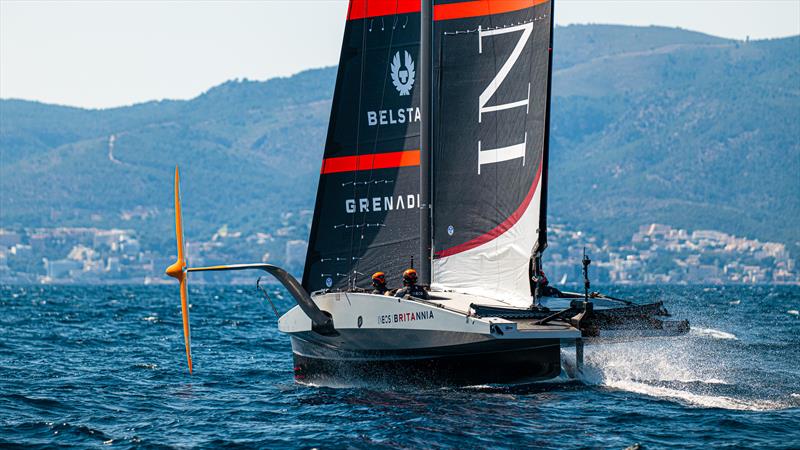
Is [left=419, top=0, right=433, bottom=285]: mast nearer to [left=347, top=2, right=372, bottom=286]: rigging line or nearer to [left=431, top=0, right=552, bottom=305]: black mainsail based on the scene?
[left=431, top=0, right=552, bottom=305]: black mainsail

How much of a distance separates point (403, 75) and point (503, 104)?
7.32ft

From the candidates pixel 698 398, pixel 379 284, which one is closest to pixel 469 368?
pixel 379 284

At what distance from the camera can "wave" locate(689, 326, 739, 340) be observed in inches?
1395

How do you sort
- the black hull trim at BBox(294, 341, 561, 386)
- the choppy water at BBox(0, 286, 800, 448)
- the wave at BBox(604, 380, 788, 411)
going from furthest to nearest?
the black hull trim at BBox(294, 341, 561, 386) < the wave at BBox(604, 380, 788, 411) < the choppy water at BBox(0, 286, 800, 448)

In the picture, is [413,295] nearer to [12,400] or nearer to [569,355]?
[569,355]

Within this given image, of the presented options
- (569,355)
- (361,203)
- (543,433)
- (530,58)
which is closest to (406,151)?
(361,203)

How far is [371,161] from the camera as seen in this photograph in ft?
80.6

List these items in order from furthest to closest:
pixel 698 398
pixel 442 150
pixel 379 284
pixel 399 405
A: pixel 442 150 → pixel 379 284 → pixel 698 398 → pixel 399 405

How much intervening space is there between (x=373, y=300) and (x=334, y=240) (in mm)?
2879

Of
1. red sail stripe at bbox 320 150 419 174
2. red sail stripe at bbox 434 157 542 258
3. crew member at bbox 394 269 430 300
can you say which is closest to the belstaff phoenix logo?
red sail stripe at bbox 320 150 419 174

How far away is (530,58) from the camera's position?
2316 centimetres

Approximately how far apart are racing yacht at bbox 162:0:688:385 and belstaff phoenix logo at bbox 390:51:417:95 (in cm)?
2

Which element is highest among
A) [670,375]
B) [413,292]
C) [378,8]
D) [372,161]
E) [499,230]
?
[378,8]

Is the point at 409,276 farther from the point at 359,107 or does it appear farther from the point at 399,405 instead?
the point at 359,107
